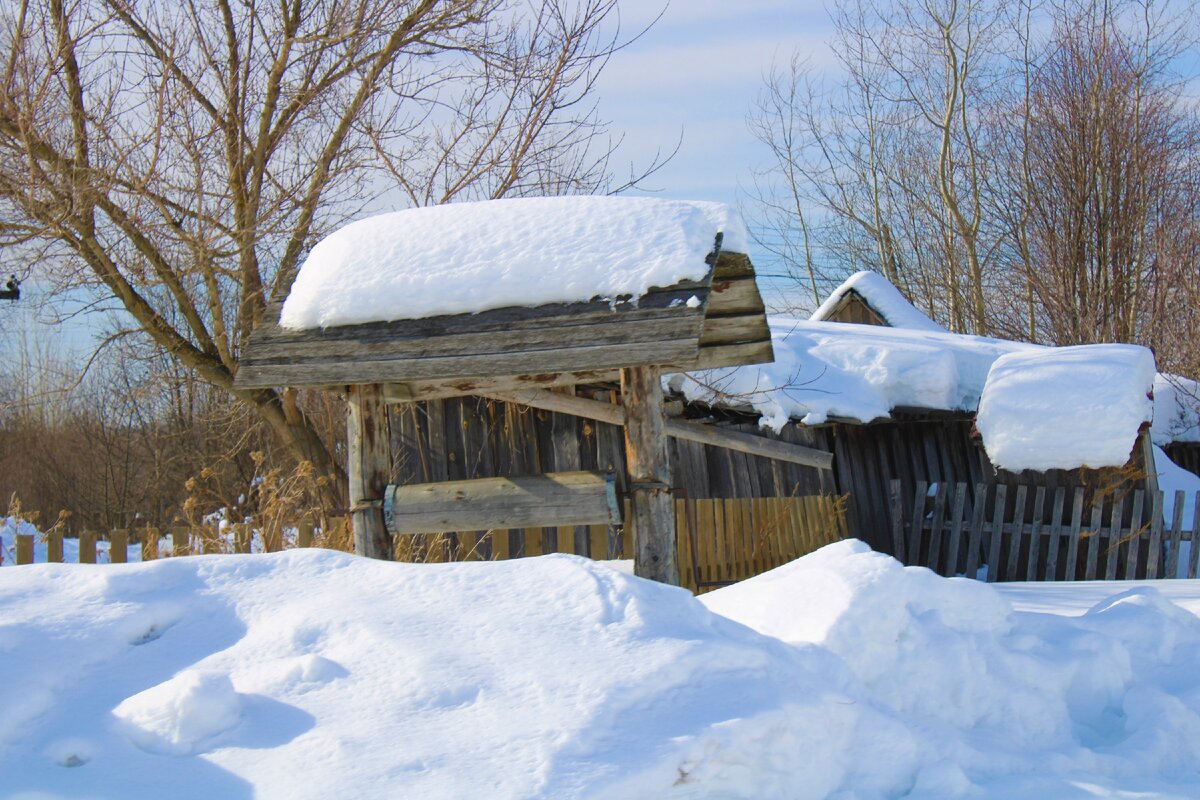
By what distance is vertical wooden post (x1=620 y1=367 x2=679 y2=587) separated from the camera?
5.82m

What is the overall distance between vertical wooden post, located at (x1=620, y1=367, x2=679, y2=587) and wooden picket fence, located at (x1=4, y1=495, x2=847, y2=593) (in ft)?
7.23

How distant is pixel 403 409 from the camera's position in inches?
439

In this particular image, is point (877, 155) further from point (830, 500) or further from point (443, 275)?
point (443, 275)

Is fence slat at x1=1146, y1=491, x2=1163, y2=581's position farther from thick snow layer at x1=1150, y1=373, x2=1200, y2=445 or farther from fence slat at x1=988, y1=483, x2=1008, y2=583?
thick snow layer at x1=1150, y1=373, x2=1200, y2=445

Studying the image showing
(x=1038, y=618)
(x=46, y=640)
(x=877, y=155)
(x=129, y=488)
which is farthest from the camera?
(x=877, y=155)

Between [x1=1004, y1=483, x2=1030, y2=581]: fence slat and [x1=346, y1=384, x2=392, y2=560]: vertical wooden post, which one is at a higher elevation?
[x1=346, y1=384, x2=392, y2=560]: vertical wooden post

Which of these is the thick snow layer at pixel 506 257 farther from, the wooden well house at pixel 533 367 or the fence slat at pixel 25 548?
the fence slat at pixel 25 548

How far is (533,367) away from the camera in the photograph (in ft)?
18.0

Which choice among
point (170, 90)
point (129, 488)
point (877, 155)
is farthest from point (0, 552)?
point (877, 155)

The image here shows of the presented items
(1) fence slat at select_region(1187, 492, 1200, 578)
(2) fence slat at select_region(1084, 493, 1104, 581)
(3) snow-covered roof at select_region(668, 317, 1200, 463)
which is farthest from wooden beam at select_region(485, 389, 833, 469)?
(1) fence slat at select_region(1187, 492, 1200, 578)

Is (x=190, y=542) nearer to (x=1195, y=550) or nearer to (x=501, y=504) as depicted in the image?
(x=501, y=504)

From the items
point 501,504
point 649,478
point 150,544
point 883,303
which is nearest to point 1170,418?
point 883,303

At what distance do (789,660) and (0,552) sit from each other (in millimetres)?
8088

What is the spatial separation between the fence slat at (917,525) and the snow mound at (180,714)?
971 cm
